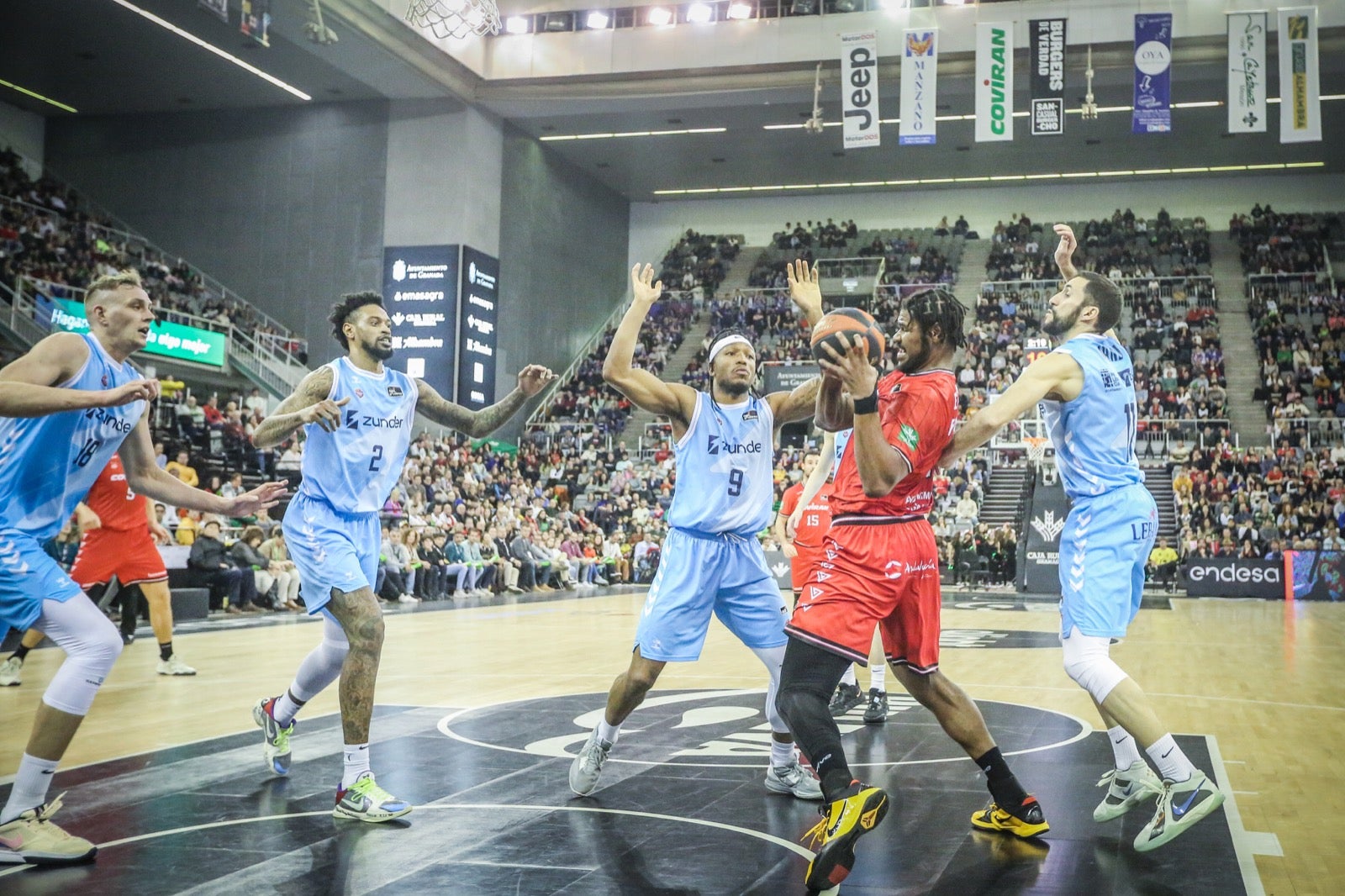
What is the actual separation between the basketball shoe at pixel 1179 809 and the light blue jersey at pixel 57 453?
157 inches

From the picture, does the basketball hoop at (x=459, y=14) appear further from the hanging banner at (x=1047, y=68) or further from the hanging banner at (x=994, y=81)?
the hanging banner at (x=1047, y=68)

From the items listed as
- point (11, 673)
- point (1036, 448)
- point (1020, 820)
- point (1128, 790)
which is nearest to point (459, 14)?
point (11, 673)

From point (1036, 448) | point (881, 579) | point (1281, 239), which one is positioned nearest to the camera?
point (881, 579)

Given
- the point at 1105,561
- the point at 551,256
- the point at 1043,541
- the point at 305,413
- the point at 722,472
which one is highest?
the point at 551,256

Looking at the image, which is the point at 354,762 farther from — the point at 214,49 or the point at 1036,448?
the point at 214,49

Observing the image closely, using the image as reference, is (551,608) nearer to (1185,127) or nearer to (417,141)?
(417,141)

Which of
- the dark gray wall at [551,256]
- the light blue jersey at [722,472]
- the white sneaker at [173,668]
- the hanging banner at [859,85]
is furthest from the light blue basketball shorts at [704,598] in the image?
the dark gray wall at [551,256]

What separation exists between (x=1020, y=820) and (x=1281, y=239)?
113 ft

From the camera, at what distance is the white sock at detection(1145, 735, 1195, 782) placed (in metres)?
4.23

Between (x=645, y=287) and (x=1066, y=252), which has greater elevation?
(x=1066, y=252)

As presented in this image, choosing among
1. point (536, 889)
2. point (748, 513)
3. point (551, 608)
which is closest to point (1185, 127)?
point (551, 608)

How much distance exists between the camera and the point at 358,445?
5.26 m

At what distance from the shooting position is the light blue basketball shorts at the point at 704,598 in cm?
507

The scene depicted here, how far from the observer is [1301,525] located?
2320 cm
